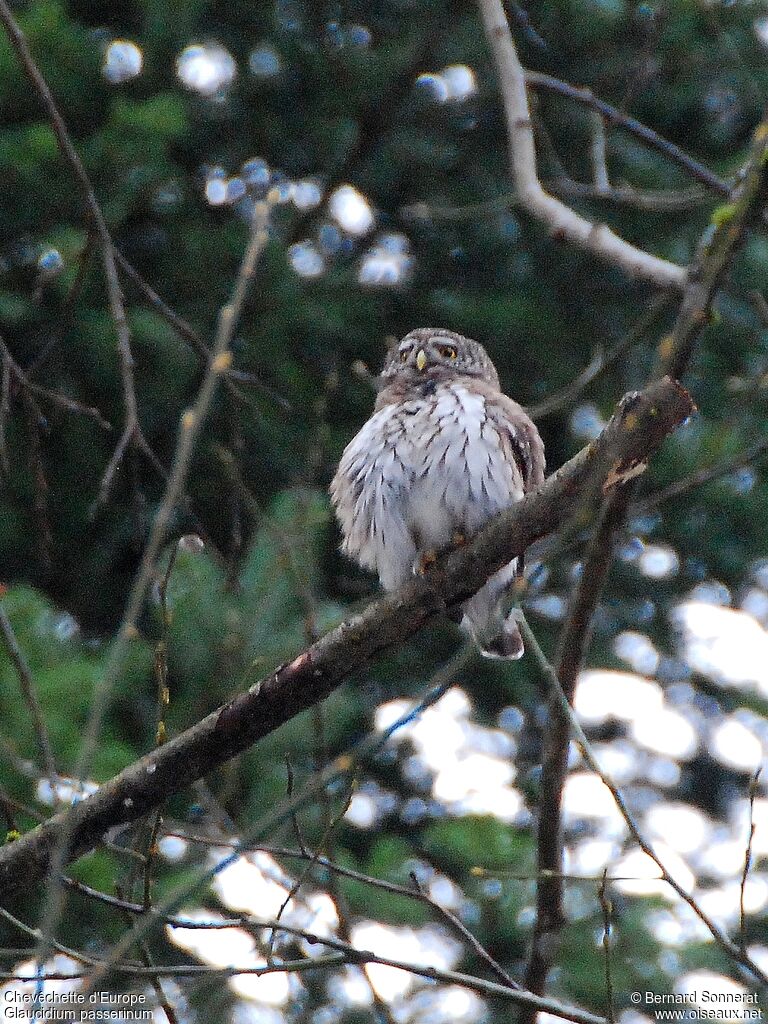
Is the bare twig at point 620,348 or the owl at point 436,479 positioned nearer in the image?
the bare twig at point 620,348

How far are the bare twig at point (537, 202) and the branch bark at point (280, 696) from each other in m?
0.55

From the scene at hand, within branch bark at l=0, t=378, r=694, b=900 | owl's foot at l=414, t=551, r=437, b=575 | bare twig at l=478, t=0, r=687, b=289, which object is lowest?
branch bark at l=0, t=378, r=694, b=900

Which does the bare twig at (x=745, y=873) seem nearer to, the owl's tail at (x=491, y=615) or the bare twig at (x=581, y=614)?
the bare twig at (x=581, y=614)

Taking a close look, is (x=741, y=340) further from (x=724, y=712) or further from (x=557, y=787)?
(x=557, y=787)

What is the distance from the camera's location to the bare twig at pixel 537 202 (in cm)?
291

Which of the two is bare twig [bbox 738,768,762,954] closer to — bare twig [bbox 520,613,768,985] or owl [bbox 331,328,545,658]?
bare twig [bbox 520,613,768,985]

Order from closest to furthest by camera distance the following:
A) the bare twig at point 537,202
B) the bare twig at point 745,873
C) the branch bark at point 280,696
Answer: the bare twig at point 745,873, the bare twig at point 537,202, the branch bark at point 280,696

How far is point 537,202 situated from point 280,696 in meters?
1.37

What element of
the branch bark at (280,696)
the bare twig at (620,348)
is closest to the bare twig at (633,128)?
the bare twig at (620,348)

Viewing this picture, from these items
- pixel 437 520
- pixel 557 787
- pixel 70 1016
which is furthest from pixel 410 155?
pixel 70 1016

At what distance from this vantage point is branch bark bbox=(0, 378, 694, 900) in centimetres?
308

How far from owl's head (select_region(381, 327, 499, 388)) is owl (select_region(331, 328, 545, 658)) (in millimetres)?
211

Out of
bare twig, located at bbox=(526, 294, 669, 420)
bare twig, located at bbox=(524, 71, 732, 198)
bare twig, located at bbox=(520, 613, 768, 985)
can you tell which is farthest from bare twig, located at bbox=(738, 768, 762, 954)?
bare twig, located at bbox=(524, 71, 732, 198)

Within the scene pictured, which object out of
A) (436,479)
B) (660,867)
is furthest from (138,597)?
(436,479)
